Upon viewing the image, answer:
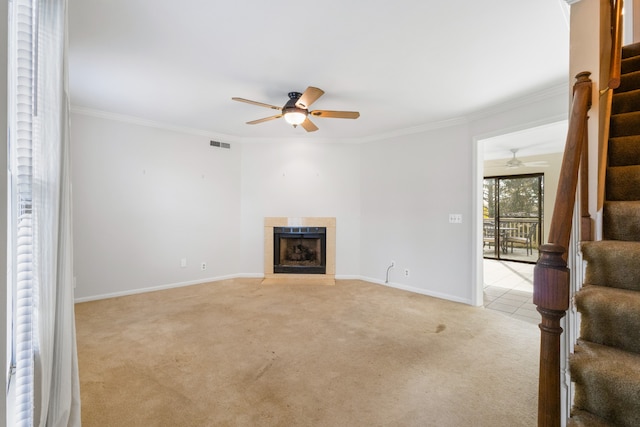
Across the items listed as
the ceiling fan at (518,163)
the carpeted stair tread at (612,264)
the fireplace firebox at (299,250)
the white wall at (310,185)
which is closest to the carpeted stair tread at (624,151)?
the carpeted stair tread at (612,264)

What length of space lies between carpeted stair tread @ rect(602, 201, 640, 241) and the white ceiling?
1.30m

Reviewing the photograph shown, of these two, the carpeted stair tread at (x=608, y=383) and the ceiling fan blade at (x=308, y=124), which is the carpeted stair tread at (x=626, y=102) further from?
the ceiling fan blade at (x=308, y=124)

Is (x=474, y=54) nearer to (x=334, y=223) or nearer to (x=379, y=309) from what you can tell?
(x=379, y=309)

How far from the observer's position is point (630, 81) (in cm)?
221

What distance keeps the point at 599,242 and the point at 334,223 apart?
3.61 metres

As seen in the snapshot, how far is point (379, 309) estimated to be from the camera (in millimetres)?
3404

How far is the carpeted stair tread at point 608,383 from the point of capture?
3.33 feet

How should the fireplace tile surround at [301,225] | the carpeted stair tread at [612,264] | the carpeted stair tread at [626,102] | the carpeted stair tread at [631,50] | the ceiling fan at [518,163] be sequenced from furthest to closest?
the ceiling fan at [518,163] → the fireplace tile surround at [301,225] → the carpeted stair tread at [631,50] → the carpeted stair tread at [626,102] → the carpeted stair tread at [612,264]

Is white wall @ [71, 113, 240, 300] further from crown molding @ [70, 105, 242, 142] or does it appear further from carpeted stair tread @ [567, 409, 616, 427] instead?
carpeted stair tread @ [567, 409, 616, 427]

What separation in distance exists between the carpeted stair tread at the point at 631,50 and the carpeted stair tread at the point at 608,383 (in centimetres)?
286

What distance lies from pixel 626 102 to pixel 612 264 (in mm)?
1537

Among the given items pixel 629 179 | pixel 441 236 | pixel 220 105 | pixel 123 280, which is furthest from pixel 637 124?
pixel 123 280

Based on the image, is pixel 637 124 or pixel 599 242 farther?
pixel 637 124

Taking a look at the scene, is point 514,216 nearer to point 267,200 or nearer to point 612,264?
point 267,200
